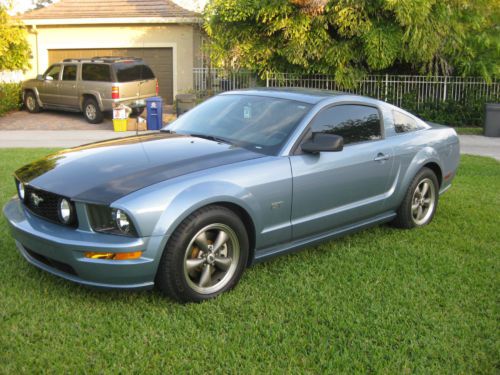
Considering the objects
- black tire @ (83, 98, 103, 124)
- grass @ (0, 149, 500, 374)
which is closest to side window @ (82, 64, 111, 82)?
black tire @ (83, 98, 103, 124)

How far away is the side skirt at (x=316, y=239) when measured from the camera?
4.40 m

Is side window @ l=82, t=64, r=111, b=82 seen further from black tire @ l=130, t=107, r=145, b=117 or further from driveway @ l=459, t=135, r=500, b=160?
driveway @ l=459, t=135, r=500, b=160

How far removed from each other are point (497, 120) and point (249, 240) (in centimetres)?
1209

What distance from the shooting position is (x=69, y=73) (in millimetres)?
16938

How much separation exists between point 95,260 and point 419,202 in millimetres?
3624

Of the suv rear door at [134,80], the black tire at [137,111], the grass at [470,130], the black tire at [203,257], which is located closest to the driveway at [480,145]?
the grass at [470,130]

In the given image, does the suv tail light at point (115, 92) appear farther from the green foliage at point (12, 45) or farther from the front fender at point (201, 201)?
the front fender at point (201, 201)

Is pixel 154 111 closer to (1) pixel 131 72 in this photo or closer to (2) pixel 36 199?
(1) pixel 131 72

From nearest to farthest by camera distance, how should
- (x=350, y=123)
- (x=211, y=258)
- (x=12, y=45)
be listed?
(x=211, y=258), (x=350, y=123), (x=12, y=45)

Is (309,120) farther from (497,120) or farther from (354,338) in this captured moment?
(497,120)

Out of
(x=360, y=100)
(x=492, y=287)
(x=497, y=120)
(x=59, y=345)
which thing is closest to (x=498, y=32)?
(x=497, y=120)

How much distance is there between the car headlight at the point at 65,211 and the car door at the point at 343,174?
1684 millimetres

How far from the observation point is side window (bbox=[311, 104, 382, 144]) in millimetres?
4891

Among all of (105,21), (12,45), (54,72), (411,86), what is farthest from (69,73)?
(411,86)
